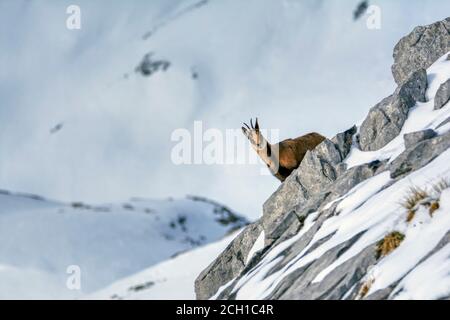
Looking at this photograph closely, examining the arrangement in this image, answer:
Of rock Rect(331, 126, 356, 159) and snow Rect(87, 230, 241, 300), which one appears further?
snow Rect(87, 230, 241, 300)

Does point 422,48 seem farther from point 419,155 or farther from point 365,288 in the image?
point 365,288

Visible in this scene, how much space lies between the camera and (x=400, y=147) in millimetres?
21125

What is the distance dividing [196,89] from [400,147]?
9496cm

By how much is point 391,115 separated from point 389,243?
7.13 m

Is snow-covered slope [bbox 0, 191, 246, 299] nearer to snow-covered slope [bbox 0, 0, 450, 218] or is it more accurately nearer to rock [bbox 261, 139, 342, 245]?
snow-covered slope [bbox 0, 0, 450, 218]

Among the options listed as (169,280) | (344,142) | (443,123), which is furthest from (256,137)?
(169,280)

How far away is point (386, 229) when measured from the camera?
16516 millimetres

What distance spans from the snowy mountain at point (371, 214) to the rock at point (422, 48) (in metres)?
0.02

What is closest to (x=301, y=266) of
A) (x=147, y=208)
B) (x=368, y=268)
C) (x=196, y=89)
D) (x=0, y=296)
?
(x=368, y=268)

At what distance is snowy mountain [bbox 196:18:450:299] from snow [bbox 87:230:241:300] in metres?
25.3

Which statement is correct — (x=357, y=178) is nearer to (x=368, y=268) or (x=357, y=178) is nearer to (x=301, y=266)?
(x=301, y=266)

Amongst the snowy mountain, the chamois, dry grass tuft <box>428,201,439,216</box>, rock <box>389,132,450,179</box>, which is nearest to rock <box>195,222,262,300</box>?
the snowy mountain

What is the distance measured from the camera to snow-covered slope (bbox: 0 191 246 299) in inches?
2554

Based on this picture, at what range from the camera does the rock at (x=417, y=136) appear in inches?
777
